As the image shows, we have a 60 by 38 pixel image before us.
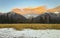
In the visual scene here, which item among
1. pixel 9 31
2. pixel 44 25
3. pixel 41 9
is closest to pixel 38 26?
pixel 44 25

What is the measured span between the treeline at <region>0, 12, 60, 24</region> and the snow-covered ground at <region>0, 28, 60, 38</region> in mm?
177

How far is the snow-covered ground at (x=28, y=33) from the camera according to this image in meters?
2.95

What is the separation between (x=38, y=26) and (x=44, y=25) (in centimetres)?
12

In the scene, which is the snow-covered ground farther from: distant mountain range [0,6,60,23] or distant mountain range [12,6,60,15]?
distant mountain range [12,6,60,15]

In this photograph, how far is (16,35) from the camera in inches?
118

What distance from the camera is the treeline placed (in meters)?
3.02

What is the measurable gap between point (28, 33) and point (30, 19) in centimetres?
28

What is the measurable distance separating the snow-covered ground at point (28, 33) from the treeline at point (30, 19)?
0.58 feet

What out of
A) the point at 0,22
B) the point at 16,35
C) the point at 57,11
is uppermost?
the point at 57,11

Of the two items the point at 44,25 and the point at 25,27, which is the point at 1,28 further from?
the point at 44,25

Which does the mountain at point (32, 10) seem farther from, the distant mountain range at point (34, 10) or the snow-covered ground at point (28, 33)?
the snow-covered ground at point (28, 33)

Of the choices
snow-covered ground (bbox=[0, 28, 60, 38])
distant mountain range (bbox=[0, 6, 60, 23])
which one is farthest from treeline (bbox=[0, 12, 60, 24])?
snow-covered ground (bbox=[0, 28, 60, 38])

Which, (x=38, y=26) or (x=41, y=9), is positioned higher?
(x=41, y=9)

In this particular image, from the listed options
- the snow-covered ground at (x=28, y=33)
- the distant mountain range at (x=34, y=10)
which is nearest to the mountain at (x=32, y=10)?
the distant mountain range at (x=34, y=10)
